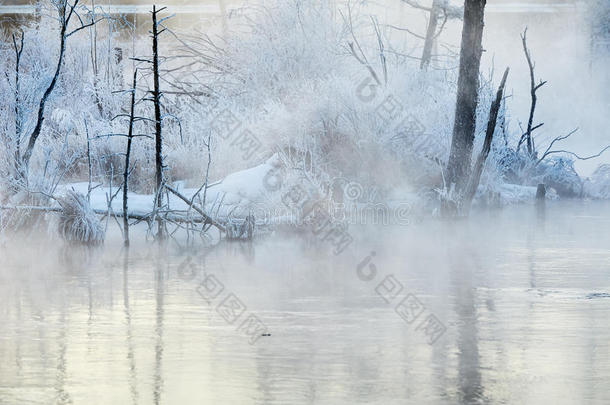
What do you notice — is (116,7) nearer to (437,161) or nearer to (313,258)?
(437,161)

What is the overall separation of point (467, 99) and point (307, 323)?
12159 millimetres

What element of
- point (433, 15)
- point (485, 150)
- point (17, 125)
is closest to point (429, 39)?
point (433, 15)

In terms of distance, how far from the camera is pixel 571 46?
44906mm

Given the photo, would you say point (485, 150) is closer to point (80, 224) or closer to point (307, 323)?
point (80, 224)

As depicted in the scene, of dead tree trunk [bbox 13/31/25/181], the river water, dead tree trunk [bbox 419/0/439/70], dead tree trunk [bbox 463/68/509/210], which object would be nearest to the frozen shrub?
the river water

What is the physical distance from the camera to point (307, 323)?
11.0m

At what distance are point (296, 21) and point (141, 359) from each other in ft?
59.2

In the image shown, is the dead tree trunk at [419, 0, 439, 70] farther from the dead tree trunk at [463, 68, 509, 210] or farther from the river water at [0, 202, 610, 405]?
the river water at [0, 202, 610, 405]

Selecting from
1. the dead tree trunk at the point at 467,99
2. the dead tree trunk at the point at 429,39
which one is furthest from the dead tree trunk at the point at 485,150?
the dead tree trunk at the point at 429,39

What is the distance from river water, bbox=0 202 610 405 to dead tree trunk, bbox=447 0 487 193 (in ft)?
13.7

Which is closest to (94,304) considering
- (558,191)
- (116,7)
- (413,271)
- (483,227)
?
(413,271)

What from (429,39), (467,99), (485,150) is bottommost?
(485,150)

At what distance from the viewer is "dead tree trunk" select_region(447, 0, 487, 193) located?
22.4 metres

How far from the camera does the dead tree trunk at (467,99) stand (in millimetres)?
22359
